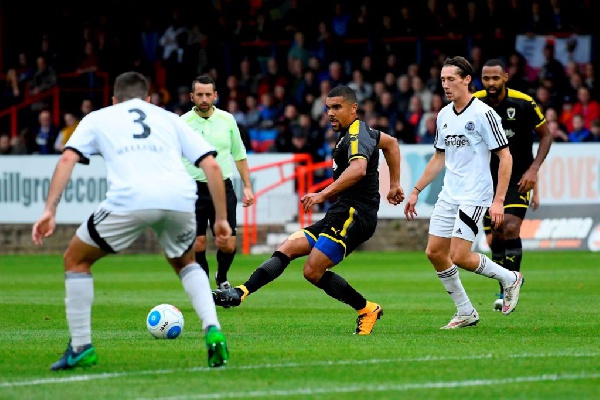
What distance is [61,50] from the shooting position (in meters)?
31.1

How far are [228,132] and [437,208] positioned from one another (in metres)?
3.78

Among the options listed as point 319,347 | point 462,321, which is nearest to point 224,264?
point 462,321

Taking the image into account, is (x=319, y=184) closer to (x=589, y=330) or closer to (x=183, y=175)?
(x=589, y=330)

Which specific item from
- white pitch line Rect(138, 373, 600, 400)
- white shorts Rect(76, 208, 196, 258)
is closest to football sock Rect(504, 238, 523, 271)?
white pitch line Rect(138, 373, 600, 400)

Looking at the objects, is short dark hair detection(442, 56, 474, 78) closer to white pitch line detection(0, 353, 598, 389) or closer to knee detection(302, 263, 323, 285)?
knee detection(302, 263, 323, 285)

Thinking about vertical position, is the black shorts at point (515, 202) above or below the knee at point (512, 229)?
above

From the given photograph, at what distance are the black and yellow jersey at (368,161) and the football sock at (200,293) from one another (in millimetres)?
2767

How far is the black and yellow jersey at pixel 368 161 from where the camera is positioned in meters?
10.6

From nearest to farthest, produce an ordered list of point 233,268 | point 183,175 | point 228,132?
point 183,175 < point 228,132 < point 233,268

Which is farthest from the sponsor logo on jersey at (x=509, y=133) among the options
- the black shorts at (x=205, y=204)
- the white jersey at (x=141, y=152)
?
the white jersey at (x=141, y=152)

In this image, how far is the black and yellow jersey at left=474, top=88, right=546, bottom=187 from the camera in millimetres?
13258

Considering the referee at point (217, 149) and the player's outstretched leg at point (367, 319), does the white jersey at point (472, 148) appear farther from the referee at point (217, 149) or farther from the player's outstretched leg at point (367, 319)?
the referee at point (217, 149)

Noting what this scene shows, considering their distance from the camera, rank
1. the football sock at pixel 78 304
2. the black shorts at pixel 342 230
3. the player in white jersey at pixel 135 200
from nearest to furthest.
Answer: the player in white jersey at pixel 135 200 → the football sock at pixel 78 304 → the black shorts at pixel 342 230

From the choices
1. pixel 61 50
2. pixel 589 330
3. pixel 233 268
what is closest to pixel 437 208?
pixel 589 330
